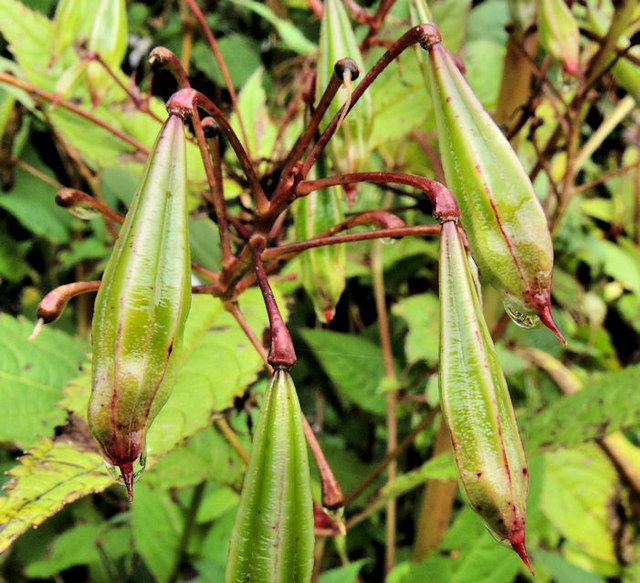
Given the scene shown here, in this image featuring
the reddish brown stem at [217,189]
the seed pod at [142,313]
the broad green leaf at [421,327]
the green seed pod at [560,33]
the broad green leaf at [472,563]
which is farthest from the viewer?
the broad green leaf at [421,327]

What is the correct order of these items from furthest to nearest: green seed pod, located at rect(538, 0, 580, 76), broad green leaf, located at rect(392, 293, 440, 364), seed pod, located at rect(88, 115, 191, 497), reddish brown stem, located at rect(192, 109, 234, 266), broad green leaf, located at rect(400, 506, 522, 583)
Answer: broad green leaf, located at rect(392, 293, 440, 364), broad green leaf, located at rect(400, 506, 522, 583), green seed pod, located at rect(538, 0, 580, 76), reddish brown stem, located at rect(192, 109, 234, 266), seed pod, located at rect(88, 115, 191, 497)

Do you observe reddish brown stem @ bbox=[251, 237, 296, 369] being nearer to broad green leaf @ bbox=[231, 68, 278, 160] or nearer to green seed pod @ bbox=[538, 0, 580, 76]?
Result: green seed pod @ bbox=[538, 0, 580, 76]

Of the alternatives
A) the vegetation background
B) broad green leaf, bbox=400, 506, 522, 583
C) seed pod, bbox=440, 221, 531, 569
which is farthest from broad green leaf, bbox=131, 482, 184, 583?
seed pod, bbox=440, 221, 531, 569

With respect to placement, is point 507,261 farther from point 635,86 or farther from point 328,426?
point 328,426

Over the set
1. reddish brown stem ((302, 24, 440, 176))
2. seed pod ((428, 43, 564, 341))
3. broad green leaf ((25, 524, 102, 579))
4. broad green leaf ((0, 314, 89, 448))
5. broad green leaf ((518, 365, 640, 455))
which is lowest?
broad green leaf ((25, 524, 102, 579))

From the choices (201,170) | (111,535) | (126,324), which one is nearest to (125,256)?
(126,324)

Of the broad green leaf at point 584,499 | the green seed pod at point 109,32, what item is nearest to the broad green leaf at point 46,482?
the green seed pod at point 109,32

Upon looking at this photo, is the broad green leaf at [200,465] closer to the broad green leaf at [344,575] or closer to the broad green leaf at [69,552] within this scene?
the broad green leaf at [344,575]
